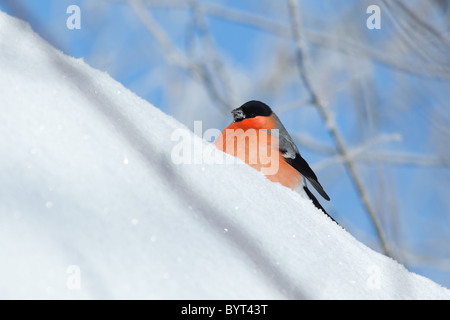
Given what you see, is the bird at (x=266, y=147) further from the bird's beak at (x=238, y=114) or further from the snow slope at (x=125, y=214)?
the snow slope at (x=125, y=214)

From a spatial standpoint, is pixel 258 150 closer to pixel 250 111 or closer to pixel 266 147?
pixel 266 147

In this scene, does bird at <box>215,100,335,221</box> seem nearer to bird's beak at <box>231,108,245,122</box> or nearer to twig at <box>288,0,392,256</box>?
bird's beak at <box>231,108,245,122</box>

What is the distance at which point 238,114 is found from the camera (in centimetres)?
272

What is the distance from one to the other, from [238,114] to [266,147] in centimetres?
36

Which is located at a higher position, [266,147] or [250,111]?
[250,111]

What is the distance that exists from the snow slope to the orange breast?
105 centimetres

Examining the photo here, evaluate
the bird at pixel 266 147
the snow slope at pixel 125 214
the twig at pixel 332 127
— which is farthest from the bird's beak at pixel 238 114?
the snow slope at pixel 125 214

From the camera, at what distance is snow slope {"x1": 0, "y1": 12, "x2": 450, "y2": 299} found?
2.70 feet

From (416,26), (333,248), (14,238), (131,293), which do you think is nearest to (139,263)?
(131,293)

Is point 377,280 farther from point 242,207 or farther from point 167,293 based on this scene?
point 167,293

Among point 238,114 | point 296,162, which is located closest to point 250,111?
point 238,114

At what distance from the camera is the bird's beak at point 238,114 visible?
2.71m

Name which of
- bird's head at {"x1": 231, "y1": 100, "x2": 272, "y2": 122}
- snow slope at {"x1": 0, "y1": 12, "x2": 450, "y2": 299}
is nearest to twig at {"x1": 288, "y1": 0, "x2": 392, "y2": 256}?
bird's head at {"x1": 231, "y1": 100, "x2": 272, "y2": 122}

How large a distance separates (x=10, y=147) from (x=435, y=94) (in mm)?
1899
